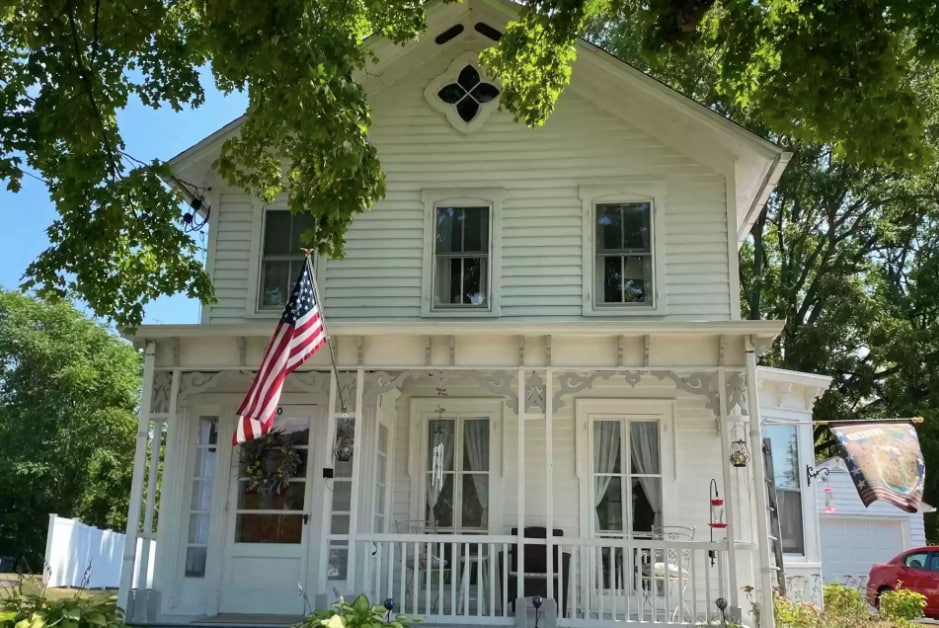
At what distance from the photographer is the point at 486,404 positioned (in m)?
10.7

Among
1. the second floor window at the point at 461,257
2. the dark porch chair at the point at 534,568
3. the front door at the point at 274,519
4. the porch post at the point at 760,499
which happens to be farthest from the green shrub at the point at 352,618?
the second floor window at the point at 461,257

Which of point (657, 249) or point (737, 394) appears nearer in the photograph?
point (737, 394)

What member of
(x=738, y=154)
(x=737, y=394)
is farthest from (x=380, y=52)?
(x=737, y=394)

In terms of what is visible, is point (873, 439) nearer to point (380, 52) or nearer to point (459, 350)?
point (459, 350)

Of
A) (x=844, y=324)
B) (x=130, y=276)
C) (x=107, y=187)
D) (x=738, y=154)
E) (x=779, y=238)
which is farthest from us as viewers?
(x=779, y=238)

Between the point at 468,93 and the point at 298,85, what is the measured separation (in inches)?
175

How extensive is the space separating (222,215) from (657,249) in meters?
Answer: 5.62

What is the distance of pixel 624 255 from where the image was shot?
1060 centimetres

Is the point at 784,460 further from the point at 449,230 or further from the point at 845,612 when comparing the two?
the point at 449,230

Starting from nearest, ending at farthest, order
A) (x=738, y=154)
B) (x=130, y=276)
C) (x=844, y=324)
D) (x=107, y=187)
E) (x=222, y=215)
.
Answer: (x=107, y=187)
(x=130, y=276)
(x=738, y=154)
(x=222, y=215)
(x=844, y=324)

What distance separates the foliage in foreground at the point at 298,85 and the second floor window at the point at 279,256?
1.66 feet

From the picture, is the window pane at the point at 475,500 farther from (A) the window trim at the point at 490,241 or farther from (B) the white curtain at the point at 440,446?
(A) the window trim at the point at 490,241

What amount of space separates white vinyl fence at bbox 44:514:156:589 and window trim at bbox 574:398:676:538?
10.5 metres

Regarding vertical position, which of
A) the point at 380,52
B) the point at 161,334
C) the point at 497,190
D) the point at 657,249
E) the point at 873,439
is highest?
the point at 380,52
